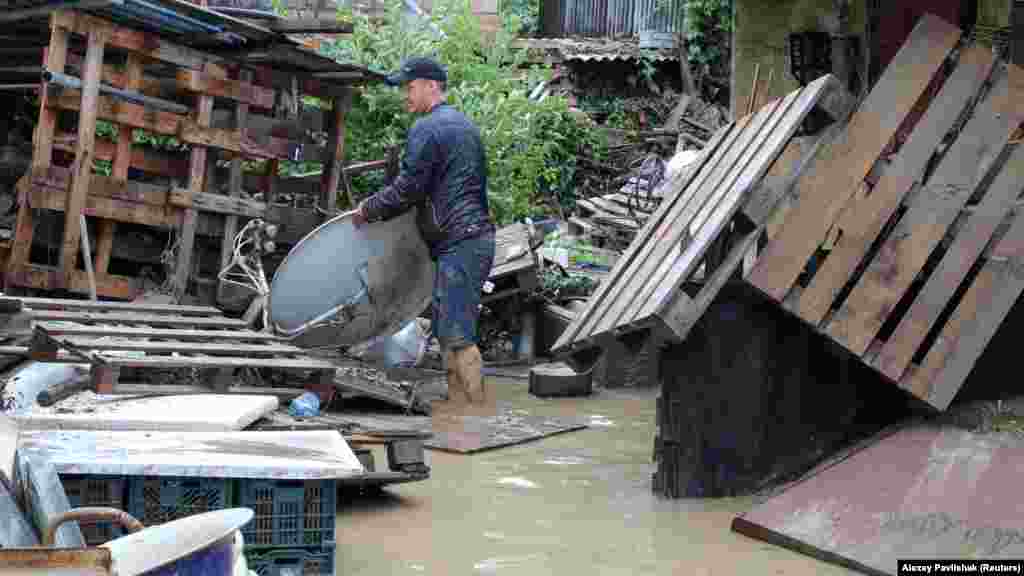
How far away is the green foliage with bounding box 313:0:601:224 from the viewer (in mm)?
12867

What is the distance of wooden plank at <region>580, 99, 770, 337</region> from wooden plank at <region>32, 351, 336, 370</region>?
1431mm

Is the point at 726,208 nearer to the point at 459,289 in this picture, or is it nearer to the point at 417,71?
the point at 459,289

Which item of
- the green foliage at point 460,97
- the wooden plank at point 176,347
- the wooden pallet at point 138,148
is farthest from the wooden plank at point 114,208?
the green foliage at point 460,97

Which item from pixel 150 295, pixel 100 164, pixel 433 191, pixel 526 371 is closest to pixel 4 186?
pixel 150 295

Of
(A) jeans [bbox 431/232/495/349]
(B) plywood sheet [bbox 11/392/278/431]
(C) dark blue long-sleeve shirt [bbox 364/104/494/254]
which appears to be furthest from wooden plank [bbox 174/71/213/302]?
(B) plywood sheet [bbox 11/392/278/431]

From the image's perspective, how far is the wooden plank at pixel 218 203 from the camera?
949 cm

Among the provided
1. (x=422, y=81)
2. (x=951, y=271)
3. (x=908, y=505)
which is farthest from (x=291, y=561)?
(x=422, y=81)

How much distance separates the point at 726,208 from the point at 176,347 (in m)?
2.76

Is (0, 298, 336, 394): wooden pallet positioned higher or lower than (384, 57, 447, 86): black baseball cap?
lower

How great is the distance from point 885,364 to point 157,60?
5.49m

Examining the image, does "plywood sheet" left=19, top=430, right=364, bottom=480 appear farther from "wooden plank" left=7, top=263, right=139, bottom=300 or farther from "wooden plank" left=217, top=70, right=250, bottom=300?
"wooden plank" left=217, top=70, right=250, bottom=300

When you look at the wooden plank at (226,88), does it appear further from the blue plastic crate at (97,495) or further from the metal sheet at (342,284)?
the blue plastic crate at (97,495)

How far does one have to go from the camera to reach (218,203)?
976cm

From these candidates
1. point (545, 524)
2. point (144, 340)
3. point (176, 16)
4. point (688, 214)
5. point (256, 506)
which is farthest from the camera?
point (176, 16)
